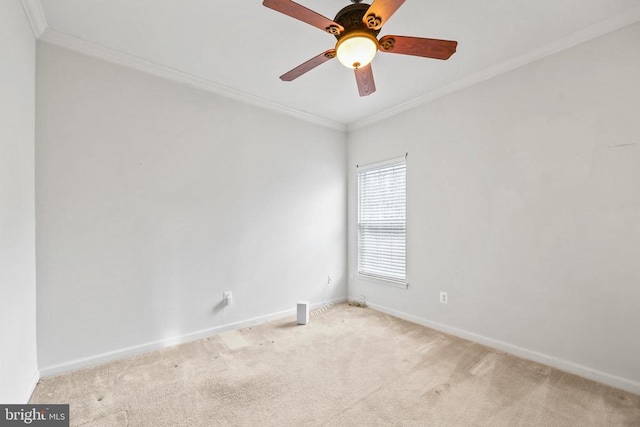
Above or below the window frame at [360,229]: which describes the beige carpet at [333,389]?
below

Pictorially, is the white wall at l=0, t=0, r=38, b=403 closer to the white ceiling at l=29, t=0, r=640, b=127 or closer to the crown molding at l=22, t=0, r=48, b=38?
the crown molding at l=22, t=0, r=48, b=38

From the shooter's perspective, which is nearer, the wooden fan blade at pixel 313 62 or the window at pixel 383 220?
the wooden fan blade at pixel 313 62

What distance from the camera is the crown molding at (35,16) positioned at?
1931mm

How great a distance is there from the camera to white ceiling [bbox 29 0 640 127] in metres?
2.00

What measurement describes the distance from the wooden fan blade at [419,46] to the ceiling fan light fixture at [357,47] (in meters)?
0.08

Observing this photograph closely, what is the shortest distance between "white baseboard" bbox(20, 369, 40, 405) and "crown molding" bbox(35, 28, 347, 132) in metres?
2.54

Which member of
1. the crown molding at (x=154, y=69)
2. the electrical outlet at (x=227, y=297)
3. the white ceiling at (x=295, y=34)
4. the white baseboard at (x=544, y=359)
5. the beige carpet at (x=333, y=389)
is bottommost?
the beige carpet at (x=333, y=389)

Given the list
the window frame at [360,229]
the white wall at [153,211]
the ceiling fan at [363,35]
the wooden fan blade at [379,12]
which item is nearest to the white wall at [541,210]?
the window frame at [360,229]

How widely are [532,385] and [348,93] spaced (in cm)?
315

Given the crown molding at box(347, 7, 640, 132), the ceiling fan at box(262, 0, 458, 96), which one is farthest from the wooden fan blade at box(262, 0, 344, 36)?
the crown molding at box(347, 7, 640, 132)

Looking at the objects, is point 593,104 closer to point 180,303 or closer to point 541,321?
point 541,321

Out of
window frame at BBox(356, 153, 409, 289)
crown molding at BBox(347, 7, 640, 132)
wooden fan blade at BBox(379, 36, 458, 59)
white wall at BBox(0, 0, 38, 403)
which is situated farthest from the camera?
window frame at BBox(356, 153, 409, 289)

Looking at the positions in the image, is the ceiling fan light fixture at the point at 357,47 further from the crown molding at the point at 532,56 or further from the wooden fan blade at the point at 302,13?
the crown molding at the point at 532,56

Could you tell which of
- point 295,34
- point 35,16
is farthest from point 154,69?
point 295,34
